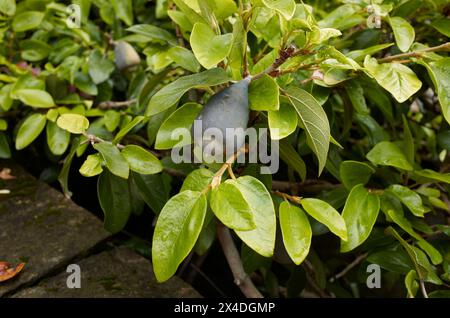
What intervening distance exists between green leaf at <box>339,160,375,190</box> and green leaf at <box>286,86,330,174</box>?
212 millimetres

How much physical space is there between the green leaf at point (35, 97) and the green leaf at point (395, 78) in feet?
2.43

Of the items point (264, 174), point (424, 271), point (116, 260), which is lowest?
point (116, 260)

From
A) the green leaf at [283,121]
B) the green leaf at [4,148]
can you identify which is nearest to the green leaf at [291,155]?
the green leaf at [283,121]

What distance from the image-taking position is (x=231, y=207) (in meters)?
0.64

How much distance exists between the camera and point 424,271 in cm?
89

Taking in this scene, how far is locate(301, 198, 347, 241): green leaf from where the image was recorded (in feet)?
2.46

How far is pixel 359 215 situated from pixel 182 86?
1.25 feet

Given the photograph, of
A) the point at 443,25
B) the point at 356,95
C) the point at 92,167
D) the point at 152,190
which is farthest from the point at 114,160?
the point at 443,25

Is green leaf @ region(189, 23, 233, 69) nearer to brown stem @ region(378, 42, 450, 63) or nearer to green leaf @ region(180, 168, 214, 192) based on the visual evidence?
green leaf @ region(180, 168, 214, 192)

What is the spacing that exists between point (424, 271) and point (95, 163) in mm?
609

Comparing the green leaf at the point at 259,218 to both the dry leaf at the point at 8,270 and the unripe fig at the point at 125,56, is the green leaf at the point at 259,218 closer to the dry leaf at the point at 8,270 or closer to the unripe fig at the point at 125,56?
the dry leaf at the point at 8,270

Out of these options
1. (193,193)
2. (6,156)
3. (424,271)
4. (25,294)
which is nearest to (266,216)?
(193,193)
